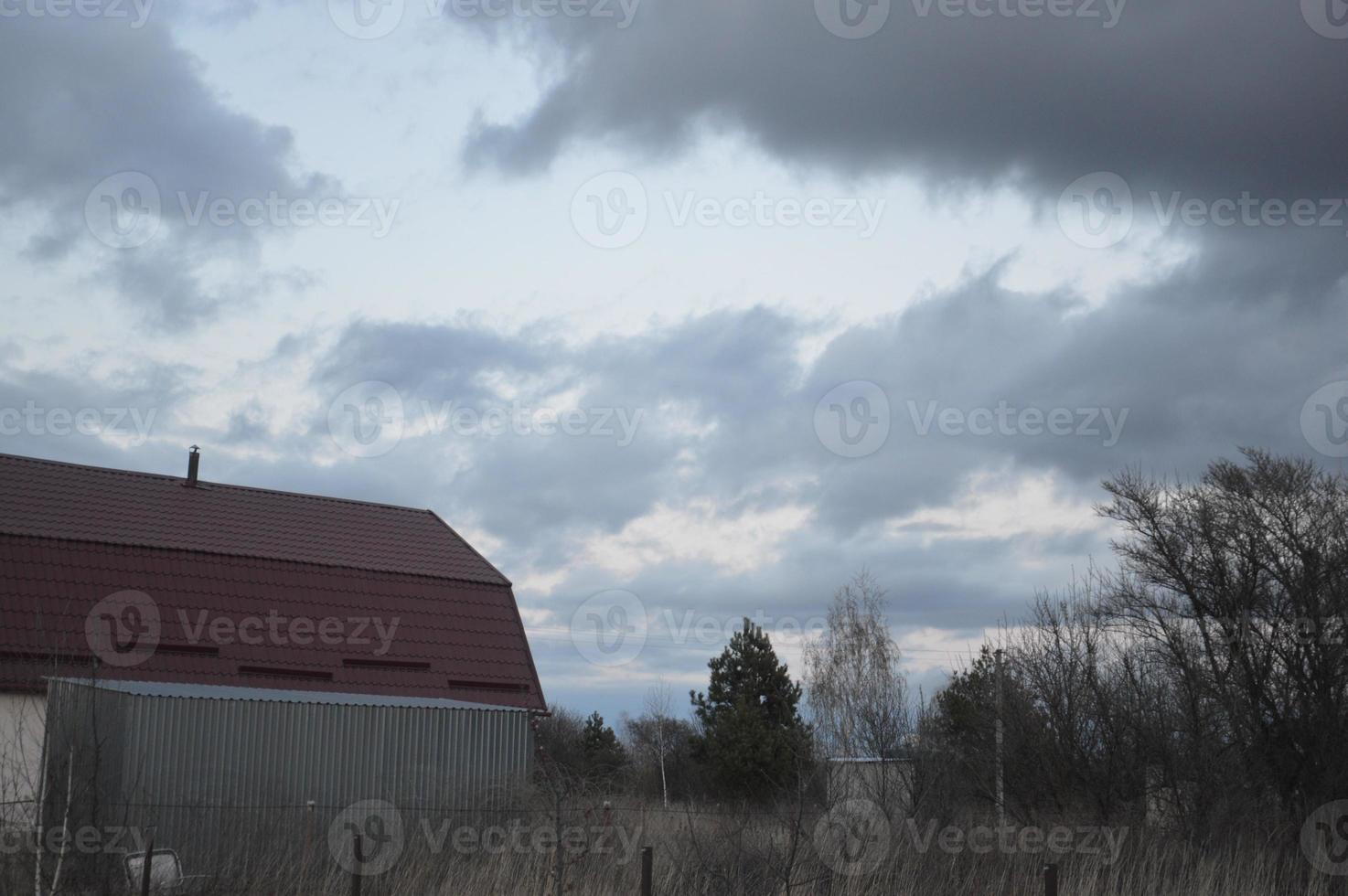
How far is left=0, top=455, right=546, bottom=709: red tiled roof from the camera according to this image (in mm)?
25094

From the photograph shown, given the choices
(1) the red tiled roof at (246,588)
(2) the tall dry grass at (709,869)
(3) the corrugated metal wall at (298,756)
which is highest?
(1) the red tiled roof at (246,588)

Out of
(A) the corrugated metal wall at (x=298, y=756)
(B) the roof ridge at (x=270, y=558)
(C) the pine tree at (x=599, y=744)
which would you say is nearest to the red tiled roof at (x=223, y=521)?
(B) the roof ridge at (x=270, y=558)

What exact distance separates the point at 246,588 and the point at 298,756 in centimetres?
515

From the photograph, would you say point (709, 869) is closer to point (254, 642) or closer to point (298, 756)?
point (298, 756)

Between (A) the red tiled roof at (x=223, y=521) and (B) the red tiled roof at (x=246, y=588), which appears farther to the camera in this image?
(A) the red tiled roof at (x=223, y=521)

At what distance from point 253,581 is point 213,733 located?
5456 mm

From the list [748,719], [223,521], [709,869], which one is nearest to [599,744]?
[748,719]

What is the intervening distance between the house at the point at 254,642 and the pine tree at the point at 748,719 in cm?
1758

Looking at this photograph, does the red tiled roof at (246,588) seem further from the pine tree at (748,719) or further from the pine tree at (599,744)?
the pine tree at (599,744)

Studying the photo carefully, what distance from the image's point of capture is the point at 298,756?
23.6 metres

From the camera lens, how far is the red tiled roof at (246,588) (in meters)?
25.1

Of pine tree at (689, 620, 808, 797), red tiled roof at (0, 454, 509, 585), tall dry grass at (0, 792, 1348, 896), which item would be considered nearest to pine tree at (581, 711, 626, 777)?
pine tree at (689, 620, 808, 797)

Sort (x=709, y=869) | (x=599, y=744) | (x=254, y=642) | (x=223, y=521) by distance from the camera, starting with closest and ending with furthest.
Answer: (x=709, y=869), (x=254, y=642), (x=223, y=521), (x=599, y=744)

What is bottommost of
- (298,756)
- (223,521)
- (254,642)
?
(298,756)
